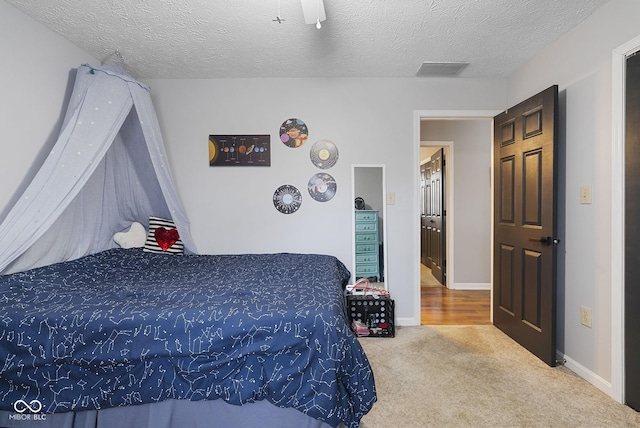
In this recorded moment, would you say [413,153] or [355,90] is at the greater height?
[355,90]

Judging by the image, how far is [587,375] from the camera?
2129 mm

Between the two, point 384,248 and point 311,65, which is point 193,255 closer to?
point 384,248

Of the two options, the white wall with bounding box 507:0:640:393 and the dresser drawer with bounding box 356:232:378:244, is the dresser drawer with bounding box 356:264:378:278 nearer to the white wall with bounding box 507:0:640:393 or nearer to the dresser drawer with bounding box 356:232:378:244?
the dresser drawer with bounding box 356:232:378:244

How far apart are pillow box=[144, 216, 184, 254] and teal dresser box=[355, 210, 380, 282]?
5.58 feet

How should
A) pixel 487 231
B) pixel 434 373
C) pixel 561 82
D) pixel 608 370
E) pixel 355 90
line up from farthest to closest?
pixel 487 231 < pixel 355 90 < pixel 561 82 < pixel 434 373 < pixel 608 370

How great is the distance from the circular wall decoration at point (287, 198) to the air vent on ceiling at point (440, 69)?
1.65 meters

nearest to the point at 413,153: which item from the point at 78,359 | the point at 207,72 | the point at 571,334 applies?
the point at 571,334

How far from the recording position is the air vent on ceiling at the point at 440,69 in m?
2.83

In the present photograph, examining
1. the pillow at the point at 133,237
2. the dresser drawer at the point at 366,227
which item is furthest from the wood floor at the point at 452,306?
the pillow at the point at 133,237

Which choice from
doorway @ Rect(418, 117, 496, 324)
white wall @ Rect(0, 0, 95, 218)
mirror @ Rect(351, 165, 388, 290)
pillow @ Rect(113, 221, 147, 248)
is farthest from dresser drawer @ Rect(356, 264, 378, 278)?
white wall @ Rect(0, 0, 95, 218)

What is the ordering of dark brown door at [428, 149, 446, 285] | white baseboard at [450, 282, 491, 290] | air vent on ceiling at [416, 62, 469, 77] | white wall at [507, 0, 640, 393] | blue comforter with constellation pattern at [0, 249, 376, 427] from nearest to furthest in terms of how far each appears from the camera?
blue comforter with constellation pattern at [0, 249, 376, 427], white wall at [507, 0, 640, 393], air vent on ceiling at [416, 62, 469, 77], white baseboard at [450, 282, 491, 290], dark brown door at [428, 149, 446, 285]

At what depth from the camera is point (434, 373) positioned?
7.33 feet

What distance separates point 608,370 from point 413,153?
217cm

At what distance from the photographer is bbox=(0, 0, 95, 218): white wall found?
2.01 m
